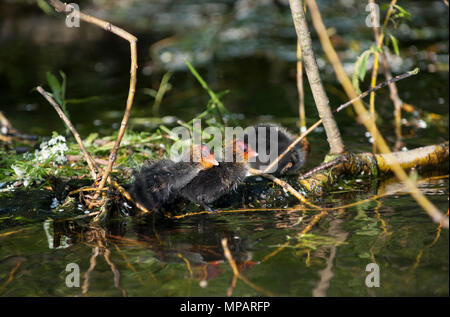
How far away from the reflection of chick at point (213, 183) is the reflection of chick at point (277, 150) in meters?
0.50

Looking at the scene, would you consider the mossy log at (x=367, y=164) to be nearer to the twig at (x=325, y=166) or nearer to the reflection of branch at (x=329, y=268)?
the twig at (x=325, y=166)

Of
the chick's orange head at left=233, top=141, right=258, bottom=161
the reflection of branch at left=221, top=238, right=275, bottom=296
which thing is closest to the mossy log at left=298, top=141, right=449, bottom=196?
the chick's orange head at left=233, top=141, right=258, bottom=161

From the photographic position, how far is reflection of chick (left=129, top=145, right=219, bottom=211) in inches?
154

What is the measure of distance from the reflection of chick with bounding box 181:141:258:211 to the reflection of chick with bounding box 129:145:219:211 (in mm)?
67

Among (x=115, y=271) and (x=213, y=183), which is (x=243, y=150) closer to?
(x=213, y=183)

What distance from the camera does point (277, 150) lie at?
4.69m

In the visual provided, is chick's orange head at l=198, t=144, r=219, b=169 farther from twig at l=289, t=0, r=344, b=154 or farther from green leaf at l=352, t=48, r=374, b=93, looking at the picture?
green leaf at l=352, t=48, r=374, b=93

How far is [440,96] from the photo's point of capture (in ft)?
24.0

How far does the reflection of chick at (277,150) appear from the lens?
460 cm

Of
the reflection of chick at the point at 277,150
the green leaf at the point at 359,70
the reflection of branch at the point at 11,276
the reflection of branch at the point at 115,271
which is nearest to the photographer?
the reflection of branch at the point at 115,271

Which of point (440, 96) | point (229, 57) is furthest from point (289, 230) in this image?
point (229, 57)

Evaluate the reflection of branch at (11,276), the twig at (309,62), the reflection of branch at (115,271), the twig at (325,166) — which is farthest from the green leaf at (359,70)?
the reflection of branch at (11,276)

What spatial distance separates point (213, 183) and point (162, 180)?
366 millimetres
